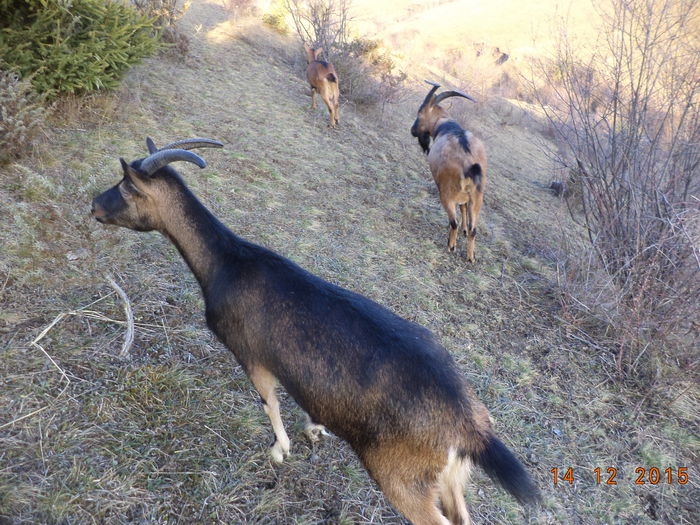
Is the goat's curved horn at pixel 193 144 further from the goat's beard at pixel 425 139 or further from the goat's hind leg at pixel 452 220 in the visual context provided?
the goat's beard at pixel 425 139

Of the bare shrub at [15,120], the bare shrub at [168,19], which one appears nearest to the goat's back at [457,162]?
the bare shrub at [15,120]

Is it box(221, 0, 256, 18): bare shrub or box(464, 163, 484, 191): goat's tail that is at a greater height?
box(221, 0, 256, 18): bare shrub

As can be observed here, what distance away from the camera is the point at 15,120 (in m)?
4.47

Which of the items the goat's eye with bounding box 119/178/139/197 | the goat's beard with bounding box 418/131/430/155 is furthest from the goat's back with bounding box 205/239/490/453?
the goat's beard with bounding box 418/131/430/155

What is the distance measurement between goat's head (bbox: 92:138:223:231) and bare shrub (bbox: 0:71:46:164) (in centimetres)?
239

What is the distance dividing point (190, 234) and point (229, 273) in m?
0.50

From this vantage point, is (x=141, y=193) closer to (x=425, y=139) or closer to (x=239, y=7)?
(x=425, y=139)

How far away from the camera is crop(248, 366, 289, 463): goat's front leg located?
8.67 ft

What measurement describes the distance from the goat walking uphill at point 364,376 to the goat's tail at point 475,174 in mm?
3733

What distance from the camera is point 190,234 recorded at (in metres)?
2.91

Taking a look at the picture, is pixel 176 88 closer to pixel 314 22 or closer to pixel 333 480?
pixel 314 22

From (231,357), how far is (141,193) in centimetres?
154
